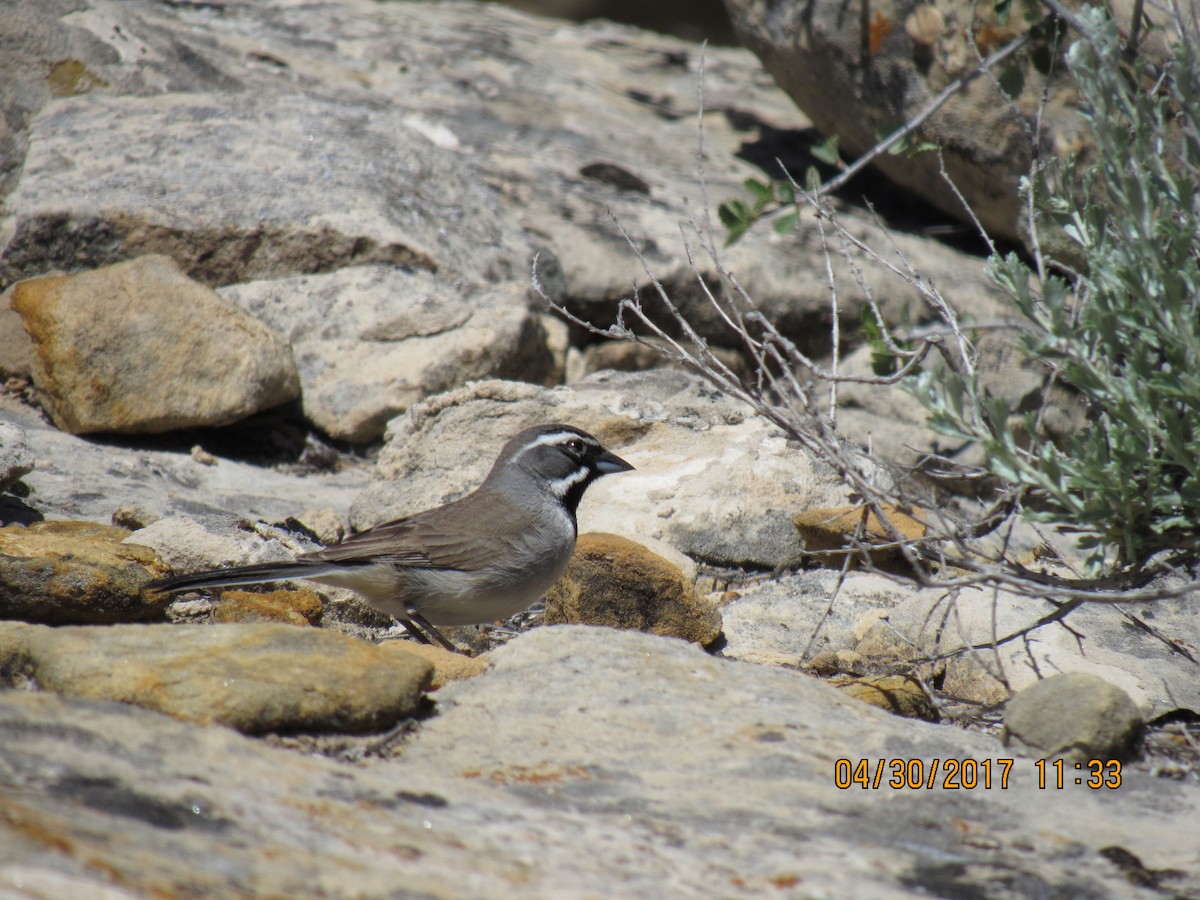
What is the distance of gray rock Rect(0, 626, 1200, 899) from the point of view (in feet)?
7.06

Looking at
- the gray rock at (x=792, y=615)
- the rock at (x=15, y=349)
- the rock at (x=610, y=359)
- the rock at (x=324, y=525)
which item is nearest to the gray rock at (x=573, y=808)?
the gray rock at (x=792, y=615)

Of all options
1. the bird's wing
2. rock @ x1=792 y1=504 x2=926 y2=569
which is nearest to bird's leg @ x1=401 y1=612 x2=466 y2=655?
the bird's wing

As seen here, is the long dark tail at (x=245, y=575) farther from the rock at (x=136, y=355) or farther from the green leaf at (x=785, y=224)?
the green leaf at (x=785, y=224)

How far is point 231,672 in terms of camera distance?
3.10 meters

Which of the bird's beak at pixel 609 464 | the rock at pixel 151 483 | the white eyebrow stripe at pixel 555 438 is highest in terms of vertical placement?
the white eyebrow stripe at pixel 555 438

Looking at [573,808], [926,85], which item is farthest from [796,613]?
[926,85]

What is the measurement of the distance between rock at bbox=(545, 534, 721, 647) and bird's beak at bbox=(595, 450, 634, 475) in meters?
0.75

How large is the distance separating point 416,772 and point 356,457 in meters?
4.38

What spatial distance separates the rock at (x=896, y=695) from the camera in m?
4.16

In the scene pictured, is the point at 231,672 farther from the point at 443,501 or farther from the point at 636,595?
the point at 443,501

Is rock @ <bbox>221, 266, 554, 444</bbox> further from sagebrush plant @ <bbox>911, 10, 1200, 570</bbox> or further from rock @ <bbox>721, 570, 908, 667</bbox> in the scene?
sagebrush plant @ <bbox>911, 10, 1200, 570</bbox>

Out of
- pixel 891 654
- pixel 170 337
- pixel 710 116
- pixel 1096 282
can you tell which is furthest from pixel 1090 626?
pixel 710 116

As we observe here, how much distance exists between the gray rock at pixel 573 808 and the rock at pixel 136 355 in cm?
346

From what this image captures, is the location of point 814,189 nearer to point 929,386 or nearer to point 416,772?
point 929,386
